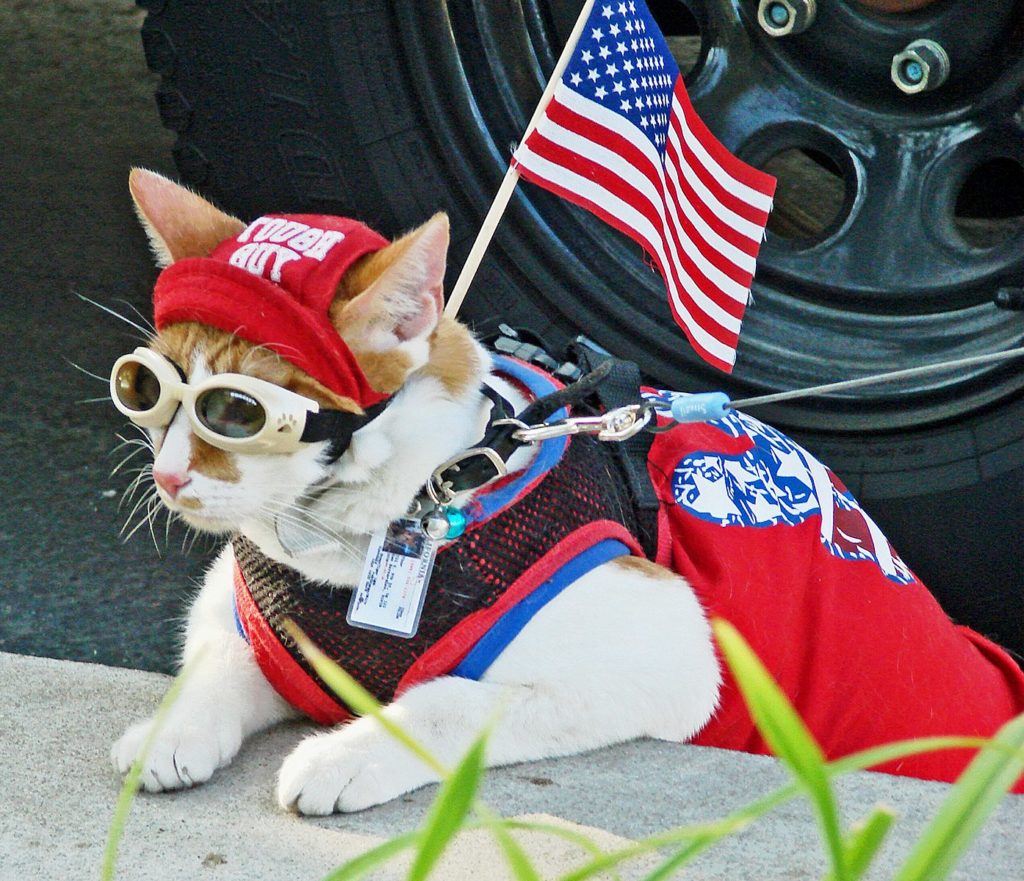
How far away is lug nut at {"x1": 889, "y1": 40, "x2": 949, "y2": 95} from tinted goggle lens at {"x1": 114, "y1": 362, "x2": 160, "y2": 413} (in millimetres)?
1328

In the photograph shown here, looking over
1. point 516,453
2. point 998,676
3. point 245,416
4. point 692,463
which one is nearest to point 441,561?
point 516,453

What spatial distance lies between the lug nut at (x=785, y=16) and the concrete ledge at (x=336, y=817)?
1.18 metres

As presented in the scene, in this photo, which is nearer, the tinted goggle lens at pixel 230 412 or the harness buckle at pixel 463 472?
the tinted goggle lens at pixel 230 412

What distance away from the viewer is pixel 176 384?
165cm

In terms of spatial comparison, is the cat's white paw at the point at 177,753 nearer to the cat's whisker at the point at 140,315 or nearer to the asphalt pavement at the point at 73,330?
the cat's whisker at the point at 140,315

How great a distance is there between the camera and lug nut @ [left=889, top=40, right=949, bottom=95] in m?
2.29

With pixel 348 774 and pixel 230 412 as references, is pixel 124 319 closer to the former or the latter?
pixel 230 412

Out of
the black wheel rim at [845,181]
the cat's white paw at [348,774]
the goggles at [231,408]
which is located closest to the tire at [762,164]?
the black wheel rim at [845,181]

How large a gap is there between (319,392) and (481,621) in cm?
36

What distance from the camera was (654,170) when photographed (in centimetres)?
213

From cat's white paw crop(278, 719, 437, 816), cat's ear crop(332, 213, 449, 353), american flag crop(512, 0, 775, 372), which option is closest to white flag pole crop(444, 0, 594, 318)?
american flag crop(512, 0, 775, 372)

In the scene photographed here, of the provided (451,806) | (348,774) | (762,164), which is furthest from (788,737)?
(762,164)

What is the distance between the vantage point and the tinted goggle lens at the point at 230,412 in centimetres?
163

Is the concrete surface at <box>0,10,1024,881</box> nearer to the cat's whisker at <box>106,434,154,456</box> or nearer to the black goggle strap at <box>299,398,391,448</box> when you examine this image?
the cat's whisker at <box>106,434,154,456</box>
